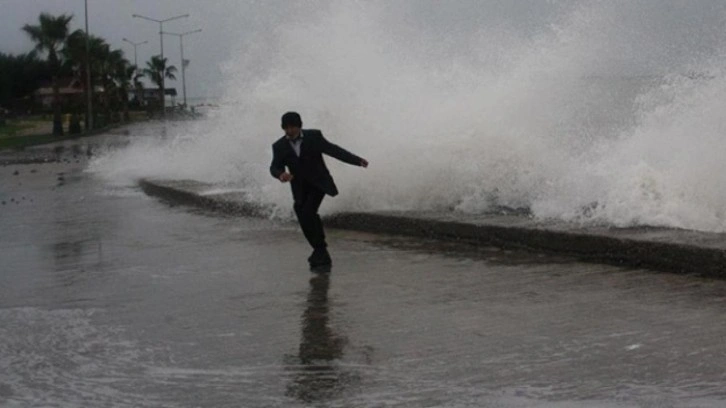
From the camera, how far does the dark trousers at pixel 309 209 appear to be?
966 centimetres

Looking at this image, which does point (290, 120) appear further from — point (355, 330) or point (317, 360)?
point (317, 360)

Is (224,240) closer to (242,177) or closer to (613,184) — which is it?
(613,184)

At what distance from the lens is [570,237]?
30.5ft

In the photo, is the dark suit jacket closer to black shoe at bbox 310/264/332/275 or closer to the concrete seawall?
→ black shoe at bbox 310/264/332/275

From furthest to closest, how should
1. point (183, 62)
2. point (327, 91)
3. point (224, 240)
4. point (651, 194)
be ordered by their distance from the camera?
1. point (183, 62)
2. point (327, 91)
3. point (224, 240)
4. point (651, 194)

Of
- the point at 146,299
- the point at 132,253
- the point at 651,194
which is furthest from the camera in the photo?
the point at 132,253

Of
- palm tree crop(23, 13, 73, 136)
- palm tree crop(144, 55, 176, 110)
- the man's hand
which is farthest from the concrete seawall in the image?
palm tree crop(144, 55, 176, 110)

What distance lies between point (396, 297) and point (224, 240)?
4.20 meters

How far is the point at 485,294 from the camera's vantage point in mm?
7918

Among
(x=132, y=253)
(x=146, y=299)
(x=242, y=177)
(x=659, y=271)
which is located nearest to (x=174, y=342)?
(x=146, y=299)

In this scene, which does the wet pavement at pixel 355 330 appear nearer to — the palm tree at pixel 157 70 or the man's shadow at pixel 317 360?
the man's shadow at pixel 317 360

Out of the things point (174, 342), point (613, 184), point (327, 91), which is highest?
point (327, 91)

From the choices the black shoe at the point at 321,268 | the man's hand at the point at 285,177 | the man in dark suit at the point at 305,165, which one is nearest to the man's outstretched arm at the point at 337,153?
the man in dark suit at the point at 305,165

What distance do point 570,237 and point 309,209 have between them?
209 centimetres
